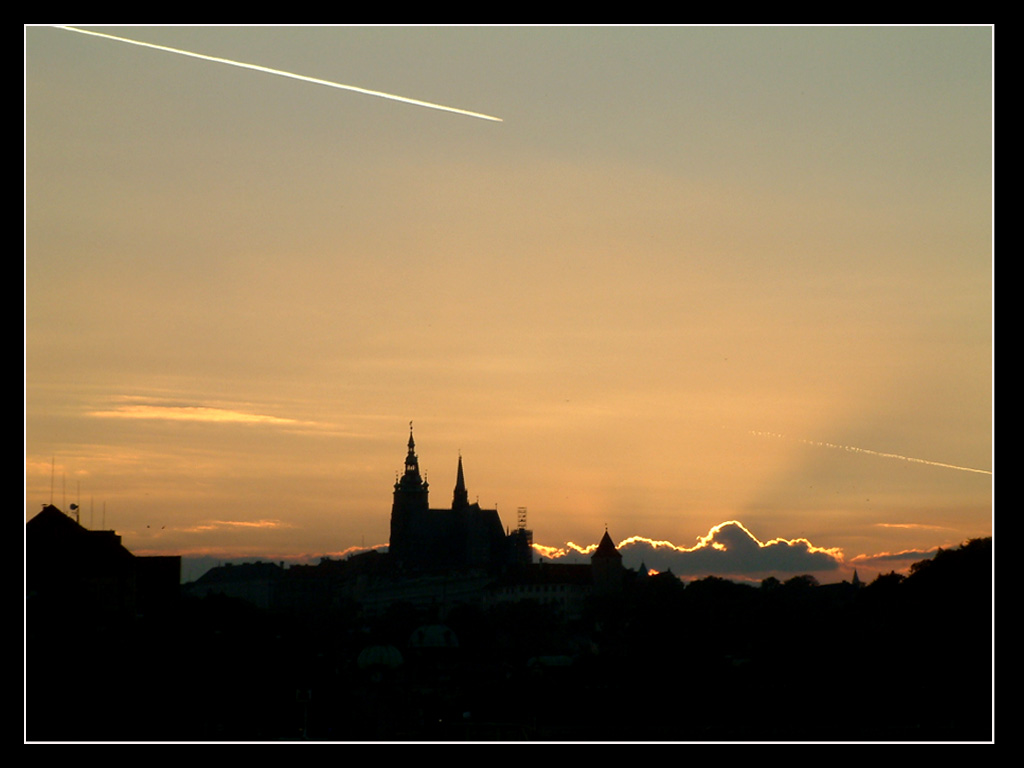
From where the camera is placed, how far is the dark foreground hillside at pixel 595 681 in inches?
1804

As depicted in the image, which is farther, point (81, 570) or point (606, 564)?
point (606, 564)

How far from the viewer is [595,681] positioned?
72.4 metres

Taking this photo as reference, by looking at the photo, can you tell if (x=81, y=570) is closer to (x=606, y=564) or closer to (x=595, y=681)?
(x=595, y=681)

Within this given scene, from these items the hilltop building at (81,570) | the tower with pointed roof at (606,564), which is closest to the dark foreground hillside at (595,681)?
the hilltop building at (81,570)

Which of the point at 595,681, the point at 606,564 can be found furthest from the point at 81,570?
the point at 606,564

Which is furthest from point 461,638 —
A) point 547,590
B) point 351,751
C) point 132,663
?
point 351,751

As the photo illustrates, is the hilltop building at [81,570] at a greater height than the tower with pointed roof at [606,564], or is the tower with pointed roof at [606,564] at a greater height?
the hilltop building at [81,570]

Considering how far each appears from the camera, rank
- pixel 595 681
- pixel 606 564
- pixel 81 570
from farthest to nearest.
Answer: pixel 606 564 → pixel 595 681 → pixel 81 570

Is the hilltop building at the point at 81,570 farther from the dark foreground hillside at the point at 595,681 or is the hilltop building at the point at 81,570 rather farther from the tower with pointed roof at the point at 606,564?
the tower with pointed roof at the point at 606,564

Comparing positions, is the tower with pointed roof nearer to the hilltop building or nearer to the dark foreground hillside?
the dark foreground hillside
